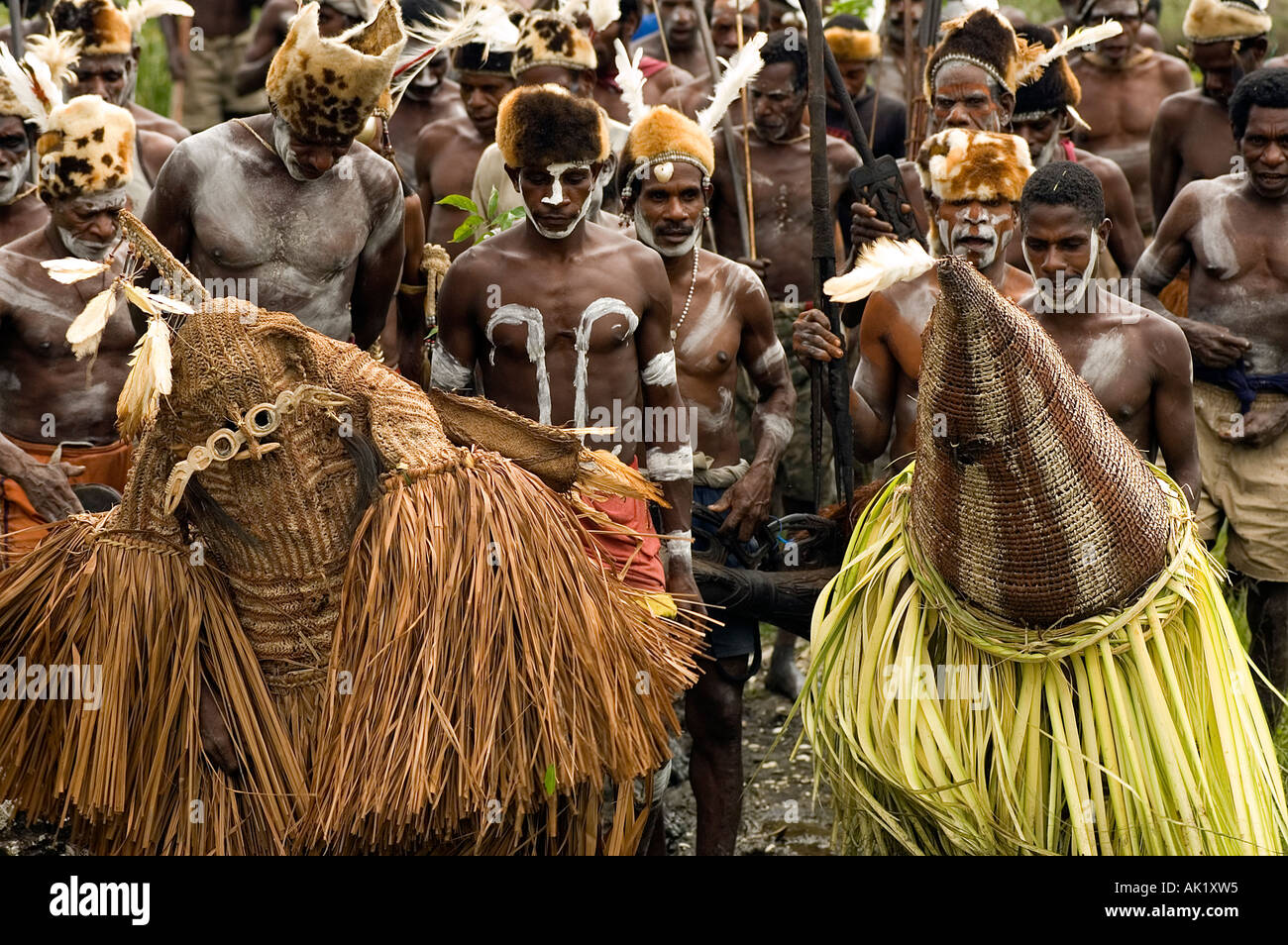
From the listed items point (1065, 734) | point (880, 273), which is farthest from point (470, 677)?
point (1065, 734)

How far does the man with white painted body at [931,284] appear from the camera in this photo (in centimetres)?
436

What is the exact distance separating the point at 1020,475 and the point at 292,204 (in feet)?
6.75

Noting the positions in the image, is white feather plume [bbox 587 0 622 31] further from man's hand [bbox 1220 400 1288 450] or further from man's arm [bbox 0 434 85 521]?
man's arm [bbox 0 434 85 521]

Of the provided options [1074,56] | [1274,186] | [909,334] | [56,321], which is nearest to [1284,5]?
[1074,56]

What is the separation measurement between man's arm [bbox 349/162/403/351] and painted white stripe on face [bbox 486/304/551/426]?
0.38 metres

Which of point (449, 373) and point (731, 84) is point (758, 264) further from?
point (449, 373)

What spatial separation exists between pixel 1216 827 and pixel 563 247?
212 centimetres

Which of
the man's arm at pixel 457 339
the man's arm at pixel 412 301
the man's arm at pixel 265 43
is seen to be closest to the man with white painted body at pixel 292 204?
the man's arm at pixel 457 339

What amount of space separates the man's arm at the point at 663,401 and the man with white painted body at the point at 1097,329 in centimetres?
94

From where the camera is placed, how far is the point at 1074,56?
25.7 ft

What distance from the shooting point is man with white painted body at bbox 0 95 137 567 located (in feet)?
14.3

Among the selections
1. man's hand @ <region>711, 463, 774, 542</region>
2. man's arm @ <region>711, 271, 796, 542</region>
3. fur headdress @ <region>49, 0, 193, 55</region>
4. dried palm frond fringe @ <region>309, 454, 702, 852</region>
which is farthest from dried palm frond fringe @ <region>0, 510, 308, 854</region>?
fur headdress @ <region>49, 0, 193, 55</region>

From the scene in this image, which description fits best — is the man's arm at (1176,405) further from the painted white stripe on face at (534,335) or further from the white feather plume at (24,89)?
the white feather plume at (24,89)
